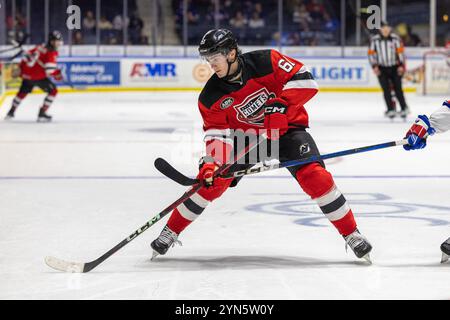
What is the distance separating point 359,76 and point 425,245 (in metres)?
13.1

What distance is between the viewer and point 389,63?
37.3 feet

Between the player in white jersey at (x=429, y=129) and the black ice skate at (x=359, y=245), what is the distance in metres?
0.28

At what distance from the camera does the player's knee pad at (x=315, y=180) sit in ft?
12.1

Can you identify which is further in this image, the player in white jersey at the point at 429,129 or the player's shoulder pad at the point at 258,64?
the player's shoulder pad at the point at 258,64

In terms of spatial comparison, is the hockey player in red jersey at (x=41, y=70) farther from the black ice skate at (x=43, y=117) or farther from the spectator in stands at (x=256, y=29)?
the spectator in stands at (x=256, y=29)

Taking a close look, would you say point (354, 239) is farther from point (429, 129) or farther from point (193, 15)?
point (193, 15)

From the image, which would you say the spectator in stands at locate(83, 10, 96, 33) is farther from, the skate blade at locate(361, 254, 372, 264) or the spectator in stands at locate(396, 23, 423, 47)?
the skate blade at locate(361, 254, 372, 264)

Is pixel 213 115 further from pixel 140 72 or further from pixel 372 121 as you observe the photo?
pixel 140 72

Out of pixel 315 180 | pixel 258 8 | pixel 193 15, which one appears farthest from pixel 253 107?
pixel 258 8

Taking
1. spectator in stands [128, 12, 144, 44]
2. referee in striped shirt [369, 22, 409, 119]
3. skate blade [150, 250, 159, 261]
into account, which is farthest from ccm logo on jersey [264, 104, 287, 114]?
spectator in stands [128, 12, 144, 44]

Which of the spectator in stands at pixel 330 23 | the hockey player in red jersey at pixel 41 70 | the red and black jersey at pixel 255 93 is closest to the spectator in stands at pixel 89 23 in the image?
the spectator in stands at pixel 330 23

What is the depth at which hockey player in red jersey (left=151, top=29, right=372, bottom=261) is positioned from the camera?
3.69m

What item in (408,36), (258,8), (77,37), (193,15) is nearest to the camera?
(77,37)

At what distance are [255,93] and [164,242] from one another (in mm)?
688
